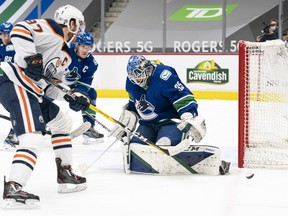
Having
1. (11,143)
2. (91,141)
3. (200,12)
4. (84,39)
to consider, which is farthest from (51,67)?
(200,12)

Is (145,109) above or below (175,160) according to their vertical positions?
above

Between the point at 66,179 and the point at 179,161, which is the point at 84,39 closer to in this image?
the point at 179,161

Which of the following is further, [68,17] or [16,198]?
[68,17]

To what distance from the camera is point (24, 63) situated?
305cm

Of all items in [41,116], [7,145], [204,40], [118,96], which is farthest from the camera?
[204,40]

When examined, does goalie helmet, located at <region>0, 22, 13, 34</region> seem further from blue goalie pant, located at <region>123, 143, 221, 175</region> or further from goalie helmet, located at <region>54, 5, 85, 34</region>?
goalie helmet, located at <region>54, 5, 85, 34</region>

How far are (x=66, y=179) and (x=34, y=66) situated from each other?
61 cm

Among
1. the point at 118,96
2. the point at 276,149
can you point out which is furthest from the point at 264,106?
the point at 118,96

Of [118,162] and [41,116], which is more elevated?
[41,116]

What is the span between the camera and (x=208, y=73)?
9.16 metres

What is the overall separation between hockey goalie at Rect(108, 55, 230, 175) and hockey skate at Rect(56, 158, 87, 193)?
1.66 feet

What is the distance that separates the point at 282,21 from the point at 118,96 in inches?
96.4

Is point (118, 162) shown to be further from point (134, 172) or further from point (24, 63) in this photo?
point (24, 63)

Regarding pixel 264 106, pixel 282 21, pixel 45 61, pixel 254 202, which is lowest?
pixel 254 202
